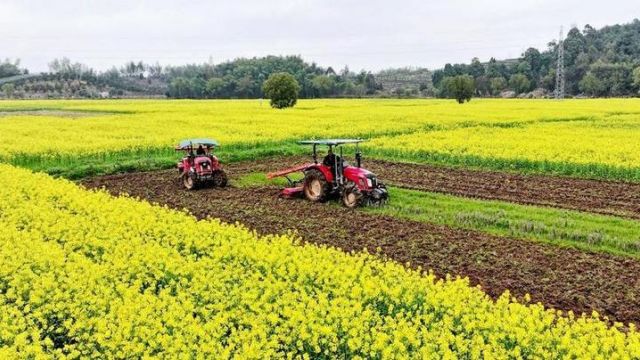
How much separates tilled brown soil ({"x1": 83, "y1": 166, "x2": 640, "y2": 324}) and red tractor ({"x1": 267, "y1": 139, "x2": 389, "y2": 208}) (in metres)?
0.36

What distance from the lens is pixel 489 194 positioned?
18.1m

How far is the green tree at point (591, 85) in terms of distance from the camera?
354 feet

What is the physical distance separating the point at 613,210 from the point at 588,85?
336 feet

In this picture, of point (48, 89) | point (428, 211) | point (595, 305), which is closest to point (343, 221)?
point (428, 211)

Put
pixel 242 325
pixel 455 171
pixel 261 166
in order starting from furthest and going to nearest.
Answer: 1. pixel 261 166
2. pixel 455 171
3. pixel 242 325

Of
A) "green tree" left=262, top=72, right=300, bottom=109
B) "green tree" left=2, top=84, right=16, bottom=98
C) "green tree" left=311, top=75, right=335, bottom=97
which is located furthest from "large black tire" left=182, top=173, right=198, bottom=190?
"green tree" left=2, top=84, right=16, bottom=98

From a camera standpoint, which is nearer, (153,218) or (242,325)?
(242,325)

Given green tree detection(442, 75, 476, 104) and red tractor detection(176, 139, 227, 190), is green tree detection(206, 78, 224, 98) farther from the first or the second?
red tractor detection(176, 139, 227, 190)

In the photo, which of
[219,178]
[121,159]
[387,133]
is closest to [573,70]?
[387,133]

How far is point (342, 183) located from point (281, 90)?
45835 millimetres

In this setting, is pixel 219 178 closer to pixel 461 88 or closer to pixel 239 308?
pixel 239 308

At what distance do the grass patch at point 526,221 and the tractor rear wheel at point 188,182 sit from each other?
615 centimetres

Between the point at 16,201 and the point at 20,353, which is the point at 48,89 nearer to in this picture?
the point at 16,201

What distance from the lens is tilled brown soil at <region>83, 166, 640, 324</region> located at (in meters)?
10.1
